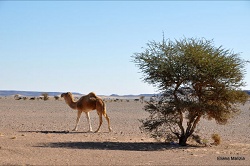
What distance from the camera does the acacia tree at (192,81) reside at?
20062 mm

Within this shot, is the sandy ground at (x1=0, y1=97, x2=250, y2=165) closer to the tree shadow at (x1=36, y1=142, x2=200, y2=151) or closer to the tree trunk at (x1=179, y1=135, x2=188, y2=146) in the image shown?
the tree shadow at (x1=36, y1=142, x2=200, y2=151)

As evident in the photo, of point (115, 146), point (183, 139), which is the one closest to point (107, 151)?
point (115, 146)

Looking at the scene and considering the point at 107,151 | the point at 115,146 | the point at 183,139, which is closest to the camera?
the point at 107,151

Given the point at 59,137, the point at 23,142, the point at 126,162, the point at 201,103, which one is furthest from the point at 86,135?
the point at 126,162

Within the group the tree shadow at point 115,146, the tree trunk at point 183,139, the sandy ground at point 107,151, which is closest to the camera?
the sandy ground at point 107,151

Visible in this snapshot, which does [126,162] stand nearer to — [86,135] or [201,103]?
[201,103]

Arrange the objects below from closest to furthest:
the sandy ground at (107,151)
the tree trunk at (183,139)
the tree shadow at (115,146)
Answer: the sandy ground at (107,151) < the tree shadow at (115,146) < the tree trunk at (183,139)

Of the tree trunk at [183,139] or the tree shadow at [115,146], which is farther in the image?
the tree trunk at [183,139]

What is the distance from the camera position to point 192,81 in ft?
66.3

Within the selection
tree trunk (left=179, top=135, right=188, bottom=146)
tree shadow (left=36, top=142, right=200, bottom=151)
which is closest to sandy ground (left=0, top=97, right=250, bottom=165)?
tree shadow (left=36, top=142, right=200, bottom=151)

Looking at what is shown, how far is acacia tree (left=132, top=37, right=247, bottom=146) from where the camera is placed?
65.8ft

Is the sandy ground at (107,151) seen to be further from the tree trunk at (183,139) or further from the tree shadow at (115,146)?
the tree trunk at (183,139)

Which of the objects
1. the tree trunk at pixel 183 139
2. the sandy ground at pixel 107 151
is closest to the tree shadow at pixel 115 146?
the sandy ground at pixel 107 151

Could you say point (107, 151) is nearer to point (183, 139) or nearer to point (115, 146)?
point (115, 146)
